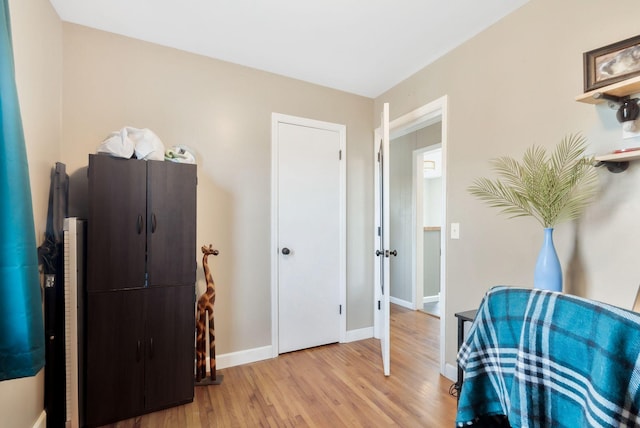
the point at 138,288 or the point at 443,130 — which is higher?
the point at 443,130

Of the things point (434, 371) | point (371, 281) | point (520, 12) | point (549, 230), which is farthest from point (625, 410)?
point (371, 281)

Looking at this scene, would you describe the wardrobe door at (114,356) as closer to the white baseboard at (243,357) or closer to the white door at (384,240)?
the white baseboard at (243,357)

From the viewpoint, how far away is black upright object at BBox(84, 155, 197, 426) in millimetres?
1751

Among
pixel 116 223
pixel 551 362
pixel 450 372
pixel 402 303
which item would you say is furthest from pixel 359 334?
pixel 551 362

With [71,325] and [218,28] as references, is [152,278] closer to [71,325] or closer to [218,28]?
[71,325]

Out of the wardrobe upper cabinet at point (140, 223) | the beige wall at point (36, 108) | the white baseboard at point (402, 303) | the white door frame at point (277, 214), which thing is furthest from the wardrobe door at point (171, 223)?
the white baseboard at point (402, 303)

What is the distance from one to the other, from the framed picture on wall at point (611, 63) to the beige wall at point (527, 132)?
0.50 feet

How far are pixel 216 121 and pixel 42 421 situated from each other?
2.21 meters

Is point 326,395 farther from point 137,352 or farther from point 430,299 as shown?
point 430,299

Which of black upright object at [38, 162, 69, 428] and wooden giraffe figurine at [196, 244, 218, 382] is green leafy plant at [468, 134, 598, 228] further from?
black upright object at [38, 162, 69, 428]

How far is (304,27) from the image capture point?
81.1 inches

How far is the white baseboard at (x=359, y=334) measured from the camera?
3.02 metres

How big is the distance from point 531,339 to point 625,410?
0.64ft

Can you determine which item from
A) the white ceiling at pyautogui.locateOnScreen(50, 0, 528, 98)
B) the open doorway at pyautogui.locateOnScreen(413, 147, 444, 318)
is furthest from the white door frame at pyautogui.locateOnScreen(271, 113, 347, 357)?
the open doorway at pyautogui.locateOnScreen(413, 147, 444, 318)
